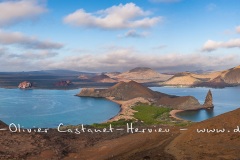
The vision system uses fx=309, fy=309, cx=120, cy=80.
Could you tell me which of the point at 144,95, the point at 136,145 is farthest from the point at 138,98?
the point at 136,145

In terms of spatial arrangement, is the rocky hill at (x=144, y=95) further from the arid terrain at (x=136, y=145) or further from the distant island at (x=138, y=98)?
the arid terrain at (x=136, y=145)

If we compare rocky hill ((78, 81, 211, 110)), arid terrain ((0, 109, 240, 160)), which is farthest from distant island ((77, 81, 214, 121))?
arid terrain ((0, 109, 240, 160))

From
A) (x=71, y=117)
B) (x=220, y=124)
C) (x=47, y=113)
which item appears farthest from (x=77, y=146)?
(x=47, y=113)

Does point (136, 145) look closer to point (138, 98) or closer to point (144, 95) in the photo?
point (138, 98)

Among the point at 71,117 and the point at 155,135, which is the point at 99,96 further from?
the point at 155,135

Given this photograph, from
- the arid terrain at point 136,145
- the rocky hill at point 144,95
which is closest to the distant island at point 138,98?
the rocky hill at point 144,95

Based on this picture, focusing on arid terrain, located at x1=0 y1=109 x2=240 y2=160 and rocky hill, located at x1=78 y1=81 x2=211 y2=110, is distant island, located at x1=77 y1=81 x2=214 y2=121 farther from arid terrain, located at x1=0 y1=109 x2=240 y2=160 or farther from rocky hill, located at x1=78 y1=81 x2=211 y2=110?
arid terrain, located at x1=0 y1=109 x2=240 y2=160

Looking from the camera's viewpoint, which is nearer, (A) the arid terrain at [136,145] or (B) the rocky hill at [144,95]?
(A) the arid terrain at [136,145]

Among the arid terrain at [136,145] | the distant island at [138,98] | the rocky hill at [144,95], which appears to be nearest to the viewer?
the arid terrain at [136,145]
